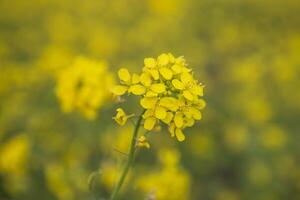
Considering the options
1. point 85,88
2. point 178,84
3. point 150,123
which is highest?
point 85,88

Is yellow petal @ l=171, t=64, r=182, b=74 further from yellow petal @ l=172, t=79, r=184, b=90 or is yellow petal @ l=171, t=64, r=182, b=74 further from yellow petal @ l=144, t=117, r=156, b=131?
yellow petal @ l=144, t=117, r=156, b=131

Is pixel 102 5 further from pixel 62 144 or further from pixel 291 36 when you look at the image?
pixel 62 144

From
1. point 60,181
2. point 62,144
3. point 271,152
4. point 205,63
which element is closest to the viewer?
point 60,181

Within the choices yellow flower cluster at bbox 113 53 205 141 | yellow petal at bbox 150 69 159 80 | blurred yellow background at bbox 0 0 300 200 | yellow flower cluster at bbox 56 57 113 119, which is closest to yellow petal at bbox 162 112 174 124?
yellow flower cluster at bbox 113 53 205 141

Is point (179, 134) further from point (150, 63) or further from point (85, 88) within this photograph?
point (85, 88)

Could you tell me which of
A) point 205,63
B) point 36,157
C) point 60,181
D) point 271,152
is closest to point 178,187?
point 60,181

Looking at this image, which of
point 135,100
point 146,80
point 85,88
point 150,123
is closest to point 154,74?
point 146,80

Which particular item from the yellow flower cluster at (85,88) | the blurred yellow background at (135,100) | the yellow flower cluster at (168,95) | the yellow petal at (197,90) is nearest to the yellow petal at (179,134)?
the yellow flower cluster at (168,95)
